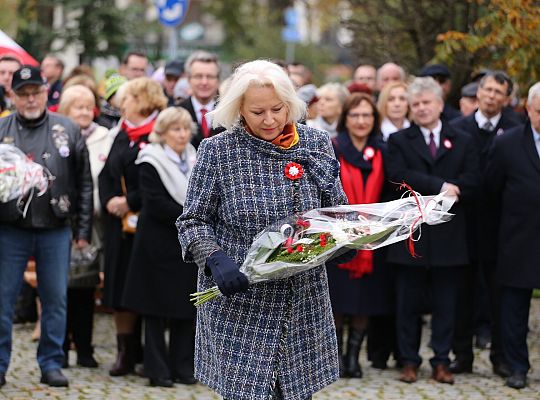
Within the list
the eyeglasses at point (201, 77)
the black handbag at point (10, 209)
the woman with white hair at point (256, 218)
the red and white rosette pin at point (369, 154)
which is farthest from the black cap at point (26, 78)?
the woman with white hair at point (256, 218)

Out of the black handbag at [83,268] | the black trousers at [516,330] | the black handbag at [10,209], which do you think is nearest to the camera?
the black handbag at [10,209]

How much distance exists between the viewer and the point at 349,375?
9461mm

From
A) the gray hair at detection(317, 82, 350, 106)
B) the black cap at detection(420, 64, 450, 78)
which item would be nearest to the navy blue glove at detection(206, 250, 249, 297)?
the gray hair at detection(317, 82, 350, 106)

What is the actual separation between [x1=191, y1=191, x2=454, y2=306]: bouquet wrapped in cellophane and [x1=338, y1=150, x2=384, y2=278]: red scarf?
367 centimetres

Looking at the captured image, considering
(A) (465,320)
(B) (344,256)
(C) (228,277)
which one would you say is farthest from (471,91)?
(C) (228,277)

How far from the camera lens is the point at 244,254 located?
5.50 m

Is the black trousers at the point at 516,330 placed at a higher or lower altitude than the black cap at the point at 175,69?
lower

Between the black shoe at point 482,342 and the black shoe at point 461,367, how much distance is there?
115 cm

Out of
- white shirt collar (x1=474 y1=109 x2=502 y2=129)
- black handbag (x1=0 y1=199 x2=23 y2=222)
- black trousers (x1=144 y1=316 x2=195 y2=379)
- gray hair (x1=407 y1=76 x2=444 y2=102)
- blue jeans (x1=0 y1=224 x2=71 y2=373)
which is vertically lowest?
black trousers (x1=144 y1=316 x2=195 y2=379)

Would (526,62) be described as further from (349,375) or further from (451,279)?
(349,375)

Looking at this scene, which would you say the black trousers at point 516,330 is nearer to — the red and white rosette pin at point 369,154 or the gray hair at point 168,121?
the red and white rosette pin at point 369,154

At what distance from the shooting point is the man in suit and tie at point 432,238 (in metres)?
9.11

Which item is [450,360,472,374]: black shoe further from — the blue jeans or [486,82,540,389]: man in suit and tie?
the blue jeans

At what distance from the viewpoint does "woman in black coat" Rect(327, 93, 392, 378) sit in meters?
9.38
